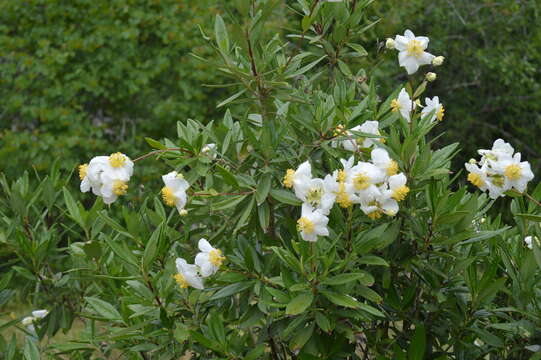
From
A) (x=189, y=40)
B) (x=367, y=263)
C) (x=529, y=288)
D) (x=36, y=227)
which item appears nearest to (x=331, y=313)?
(x=367, y=263)

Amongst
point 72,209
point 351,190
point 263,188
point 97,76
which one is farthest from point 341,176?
point 97,76

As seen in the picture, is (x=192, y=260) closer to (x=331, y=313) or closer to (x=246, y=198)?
(x=246, y=198)

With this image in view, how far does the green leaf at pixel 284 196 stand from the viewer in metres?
1.86

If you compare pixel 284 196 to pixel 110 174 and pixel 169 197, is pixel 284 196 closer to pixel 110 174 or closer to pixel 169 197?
pixel 169 197

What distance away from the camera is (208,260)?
1.82 m

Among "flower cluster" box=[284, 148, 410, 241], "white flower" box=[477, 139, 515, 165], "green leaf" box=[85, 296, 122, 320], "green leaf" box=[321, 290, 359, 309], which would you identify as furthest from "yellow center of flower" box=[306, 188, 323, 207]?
"green leaf" box=[85, 296, 122, 320]

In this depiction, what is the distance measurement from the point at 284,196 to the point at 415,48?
0.55m

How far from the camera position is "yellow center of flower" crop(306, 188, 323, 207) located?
1.72 meters

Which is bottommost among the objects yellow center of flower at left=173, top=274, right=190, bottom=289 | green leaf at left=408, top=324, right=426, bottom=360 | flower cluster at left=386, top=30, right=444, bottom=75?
green leaf at left=408, top=324, right=426, bottom=360

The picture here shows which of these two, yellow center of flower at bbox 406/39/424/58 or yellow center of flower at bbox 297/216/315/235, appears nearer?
yellow center of flower at bbox 297/216/315/235

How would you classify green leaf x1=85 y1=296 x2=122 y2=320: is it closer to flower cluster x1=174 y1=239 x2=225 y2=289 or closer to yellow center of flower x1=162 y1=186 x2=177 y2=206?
flower cluster x1=174 y1=239 x2=225 y2=289

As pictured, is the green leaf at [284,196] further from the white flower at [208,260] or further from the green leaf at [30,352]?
the green leaf at [30,352]

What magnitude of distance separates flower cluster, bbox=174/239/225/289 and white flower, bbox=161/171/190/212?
12 cm

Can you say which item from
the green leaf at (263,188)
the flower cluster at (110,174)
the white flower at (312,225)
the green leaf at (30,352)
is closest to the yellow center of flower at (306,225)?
the white flower at (312,225)
